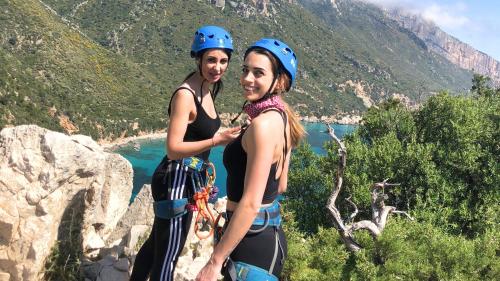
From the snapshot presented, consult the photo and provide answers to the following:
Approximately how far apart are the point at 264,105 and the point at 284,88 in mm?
301

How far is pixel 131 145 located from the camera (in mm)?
95250

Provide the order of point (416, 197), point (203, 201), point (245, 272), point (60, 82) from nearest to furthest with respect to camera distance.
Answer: point (245, 272) < point (203, 201) < point (416, 197) < point (60, 82)

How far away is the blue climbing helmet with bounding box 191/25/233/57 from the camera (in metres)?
3.86

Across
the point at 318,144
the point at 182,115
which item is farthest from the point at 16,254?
the point at 318,144

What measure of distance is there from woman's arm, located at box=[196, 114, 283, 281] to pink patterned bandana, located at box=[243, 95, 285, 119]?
20 centimetres

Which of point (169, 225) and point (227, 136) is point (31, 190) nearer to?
point (169, 225)

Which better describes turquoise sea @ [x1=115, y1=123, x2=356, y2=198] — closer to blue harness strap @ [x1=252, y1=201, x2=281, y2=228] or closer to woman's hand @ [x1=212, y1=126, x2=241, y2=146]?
woman's hand @ [x1=212, y1=126, x2=241, y2=146]

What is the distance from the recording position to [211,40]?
3859mm

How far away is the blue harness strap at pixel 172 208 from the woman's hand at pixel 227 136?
2.89ft

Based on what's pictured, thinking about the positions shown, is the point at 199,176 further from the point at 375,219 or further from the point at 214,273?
the point at 375,219

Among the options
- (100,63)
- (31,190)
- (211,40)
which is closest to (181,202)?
(211,40)

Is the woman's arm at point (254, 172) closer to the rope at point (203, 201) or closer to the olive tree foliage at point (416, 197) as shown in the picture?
the rope at point (203, 201)

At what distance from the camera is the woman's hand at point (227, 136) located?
131 inches

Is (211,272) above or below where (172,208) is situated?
below
